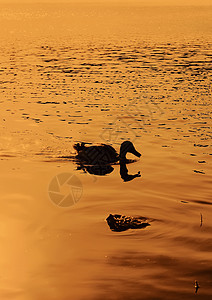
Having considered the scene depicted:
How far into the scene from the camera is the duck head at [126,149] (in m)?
20.6

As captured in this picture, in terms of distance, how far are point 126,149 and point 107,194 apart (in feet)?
13.5

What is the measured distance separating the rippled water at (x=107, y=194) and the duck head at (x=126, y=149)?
563mm

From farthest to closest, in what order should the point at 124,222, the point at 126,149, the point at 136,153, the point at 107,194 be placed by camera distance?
the point at 136,153, the point at 126,149, the point at 107,194, the point at 124,222

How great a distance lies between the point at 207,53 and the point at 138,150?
45.0 meters

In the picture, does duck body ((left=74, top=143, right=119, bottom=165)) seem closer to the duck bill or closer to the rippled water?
the rippled water

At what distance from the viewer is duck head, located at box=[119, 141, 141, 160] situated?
20.6 metres

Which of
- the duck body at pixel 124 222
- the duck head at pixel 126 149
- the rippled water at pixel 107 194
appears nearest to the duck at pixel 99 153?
the duck head at pixel 126 149

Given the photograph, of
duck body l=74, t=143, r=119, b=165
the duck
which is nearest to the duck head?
the duck

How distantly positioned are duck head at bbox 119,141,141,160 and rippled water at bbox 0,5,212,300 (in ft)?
1.85

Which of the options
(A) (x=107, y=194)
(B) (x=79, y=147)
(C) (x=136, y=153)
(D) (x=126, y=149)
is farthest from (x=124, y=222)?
(C) (x=136, y=153)

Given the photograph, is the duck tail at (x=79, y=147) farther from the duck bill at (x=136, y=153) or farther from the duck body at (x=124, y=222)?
the duck body at (x=124, y=222)

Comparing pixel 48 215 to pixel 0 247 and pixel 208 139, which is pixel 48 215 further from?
pixel 208 139

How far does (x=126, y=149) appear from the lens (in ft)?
67.9

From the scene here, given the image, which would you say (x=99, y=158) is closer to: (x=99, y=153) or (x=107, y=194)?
(x=99, y=153)
